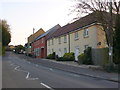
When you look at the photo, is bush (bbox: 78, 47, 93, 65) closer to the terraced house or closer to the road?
the terraced house

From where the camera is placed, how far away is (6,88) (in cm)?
1136

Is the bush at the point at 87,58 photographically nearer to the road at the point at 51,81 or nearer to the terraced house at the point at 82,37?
the terraced house at the point at 82,37

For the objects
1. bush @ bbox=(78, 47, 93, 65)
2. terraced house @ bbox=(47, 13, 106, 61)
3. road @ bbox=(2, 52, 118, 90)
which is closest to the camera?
road @ bbox=(2, 52, 118, 90)

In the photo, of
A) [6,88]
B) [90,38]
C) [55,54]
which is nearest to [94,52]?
[90,38]

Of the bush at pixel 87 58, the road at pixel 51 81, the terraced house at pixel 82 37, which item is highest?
the terraced house at pixel 82 37

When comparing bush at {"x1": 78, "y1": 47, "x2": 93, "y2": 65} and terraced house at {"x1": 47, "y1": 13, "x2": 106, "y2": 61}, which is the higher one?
terraced house at {"x1": 47, "y1": 13, "x2": 106, "y2": 61}

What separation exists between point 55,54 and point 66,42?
28.2ft

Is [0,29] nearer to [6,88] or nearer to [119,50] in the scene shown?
[119,50]

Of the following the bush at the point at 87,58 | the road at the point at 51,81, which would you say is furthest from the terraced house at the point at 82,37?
the road at the point at 51,81

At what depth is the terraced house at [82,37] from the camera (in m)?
30.7

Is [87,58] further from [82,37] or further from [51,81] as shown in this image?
[51,81]

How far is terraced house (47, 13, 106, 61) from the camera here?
30734 mm

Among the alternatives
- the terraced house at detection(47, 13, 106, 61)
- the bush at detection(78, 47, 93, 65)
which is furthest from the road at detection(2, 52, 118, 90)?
the terraced house at detection(47, 13, 106, 61)

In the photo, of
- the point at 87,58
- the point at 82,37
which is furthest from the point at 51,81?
the point at 82,37
